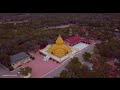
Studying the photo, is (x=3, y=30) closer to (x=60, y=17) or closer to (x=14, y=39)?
(x=14, y=39)

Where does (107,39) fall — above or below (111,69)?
above

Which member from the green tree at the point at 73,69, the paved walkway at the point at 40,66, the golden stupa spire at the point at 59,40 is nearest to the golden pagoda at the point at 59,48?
the golden stupa spire at the point at 59,40

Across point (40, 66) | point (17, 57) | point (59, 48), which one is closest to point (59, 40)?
point (59, 48)

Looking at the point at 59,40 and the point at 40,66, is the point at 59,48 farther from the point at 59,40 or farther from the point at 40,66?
the point at 40,66

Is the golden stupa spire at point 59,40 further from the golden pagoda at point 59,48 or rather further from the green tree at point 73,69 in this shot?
the green tree at point 73,69

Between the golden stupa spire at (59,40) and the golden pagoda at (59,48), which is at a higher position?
the golden stupa spire at (59,40)

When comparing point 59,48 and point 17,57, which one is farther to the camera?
point 59,48

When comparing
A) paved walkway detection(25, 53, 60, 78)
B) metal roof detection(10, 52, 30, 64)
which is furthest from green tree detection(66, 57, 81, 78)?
metal roof detection(10, 52, 30, 64)
